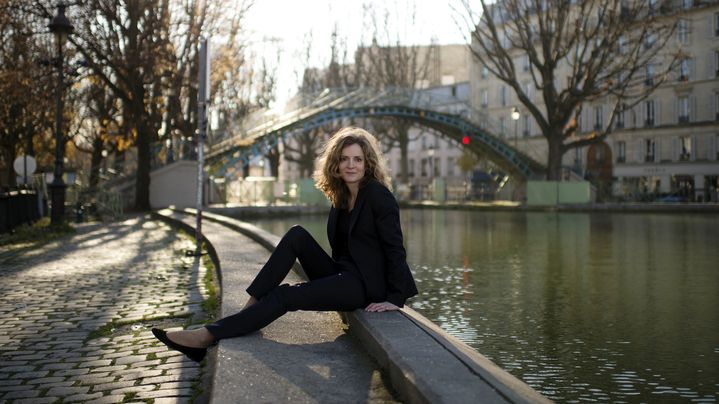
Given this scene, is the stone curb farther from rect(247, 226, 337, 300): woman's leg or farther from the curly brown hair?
the curly brown hair

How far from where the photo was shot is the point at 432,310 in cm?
636

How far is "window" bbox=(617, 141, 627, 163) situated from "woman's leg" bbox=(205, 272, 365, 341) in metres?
49.6

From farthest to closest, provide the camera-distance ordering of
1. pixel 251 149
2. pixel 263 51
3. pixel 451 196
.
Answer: pixel 263 51 < pixel 451 196 < pixel 251 149

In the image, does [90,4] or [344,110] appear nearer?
[90,4]

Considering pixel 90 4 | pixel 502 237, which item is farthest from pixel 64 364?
pixel 90 4

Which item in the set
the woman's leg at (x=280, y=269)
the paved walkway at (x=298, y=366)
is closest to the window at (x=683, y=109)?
the paved walkway at (x=298, y=366)

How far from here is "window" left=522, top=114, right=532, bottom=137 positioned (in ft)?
196

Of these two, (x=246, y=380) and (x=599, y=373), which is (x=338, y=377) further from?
(x=599, y=373)

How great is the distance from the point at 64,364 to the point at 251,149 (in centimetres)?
3012

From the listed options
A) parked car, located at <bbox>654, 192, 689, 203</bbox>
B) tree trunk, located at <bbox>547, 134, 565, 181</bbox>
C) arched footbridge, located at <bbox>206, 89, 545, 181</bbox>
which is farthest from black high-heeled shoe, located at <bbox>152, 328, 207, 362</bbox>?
parked car, located at <bbox>654, 192, 689, 203</bbox>

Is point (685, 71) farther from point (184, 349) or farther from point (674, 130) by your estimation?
point (184, 349)

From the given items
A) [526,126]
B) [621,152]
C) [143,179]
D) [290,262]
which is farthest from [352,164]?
[526,126]

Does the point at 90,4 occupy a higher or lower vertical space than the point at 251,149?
higher

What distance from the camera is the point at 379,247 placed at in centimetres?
440
